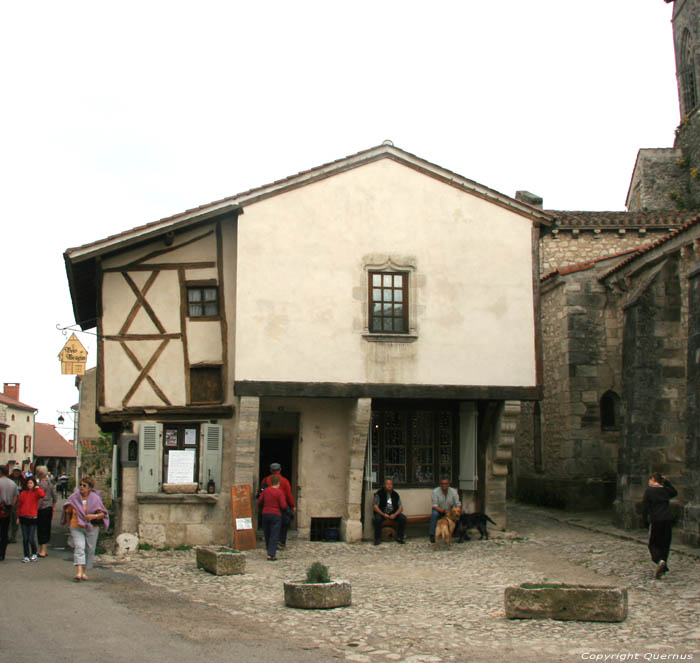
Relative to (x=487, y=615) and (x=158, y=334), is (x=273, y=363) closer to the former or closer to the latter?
(x=158, y=334)

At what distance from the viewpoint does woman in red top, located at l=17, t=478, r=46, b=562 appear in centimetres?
1352

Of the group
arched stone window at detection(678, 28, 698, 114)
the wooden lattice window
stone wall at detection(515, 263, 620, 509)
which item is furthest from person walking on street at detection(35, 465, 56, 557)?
arched stone window at detection(678, 28, 698, 114)

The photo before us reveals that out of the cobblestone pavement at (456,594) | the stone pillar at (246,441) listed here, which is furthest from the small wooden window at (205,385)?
the cobblestone pavement at (456,594)

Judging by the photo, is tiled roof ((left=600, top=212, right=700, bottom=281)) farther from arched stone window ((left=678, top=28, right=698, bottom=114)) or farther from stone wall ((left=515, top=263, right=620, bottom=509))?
arched stone window ((left=678, top=28, right=698, bottom=114))

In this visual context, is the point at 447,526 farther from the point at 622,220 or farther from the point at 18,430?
the point at 18,430

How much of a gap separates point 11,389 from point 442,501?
62.6 m

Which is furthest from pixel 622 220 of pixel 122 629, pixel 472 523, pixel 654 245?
A: pixel 122 629

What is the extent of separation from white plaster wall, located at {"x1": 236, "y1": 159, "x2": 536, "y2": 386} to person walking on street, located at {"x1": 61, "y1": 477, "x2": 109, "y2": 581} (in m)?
3.80

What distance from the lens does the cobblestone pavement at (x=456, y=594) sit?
7.58 m

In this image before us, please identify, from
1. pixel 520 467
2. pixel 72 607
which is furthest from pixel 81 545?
pixel 520 467

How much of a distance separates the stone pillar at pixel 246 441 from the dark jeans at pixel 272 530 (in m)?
1.61

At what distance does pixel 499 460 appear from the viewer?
1639 cm

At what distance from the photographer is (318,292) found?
15.5 m

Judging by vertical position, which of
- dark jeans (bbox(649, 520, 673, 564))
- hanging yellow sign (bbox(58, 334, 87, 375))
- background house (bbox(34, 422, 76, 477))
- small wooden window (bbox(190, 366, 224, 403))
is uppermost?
hanging yellow sign (bbox(58, 334, 87, 375))
